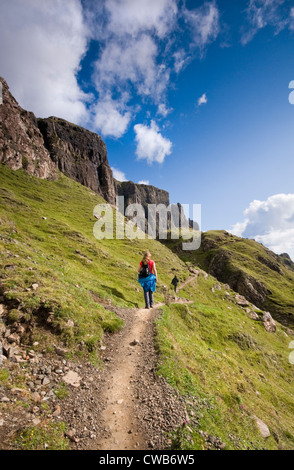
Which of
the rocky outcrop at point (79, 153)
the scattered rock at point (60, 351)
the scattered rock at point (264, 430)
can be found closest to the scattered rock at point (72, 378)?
the scattered rock at point (60, 351)

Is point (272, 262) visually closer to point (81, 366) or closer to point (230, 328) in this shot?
point (230, 328)

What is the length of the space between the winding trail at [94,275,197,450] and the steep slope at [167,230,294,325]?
430ft

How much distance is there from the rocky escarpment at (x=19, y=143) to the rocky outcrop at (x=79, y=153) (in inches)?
905

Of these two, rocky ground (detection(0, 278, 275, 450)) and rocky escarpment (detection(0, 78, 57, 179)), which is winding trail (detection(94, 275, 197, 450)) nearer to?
rocky ground (detection(0, 278, 275, 450))

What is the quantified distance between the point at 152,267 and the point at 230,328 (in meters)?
17.2

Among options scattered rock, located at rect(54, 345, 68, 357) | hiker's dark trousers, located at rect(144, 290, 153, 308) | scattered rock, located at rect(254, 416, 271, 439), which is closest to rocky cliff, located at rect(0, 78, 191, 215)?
hiker's dark trousers, located at rect(144, 290, 153, 308)

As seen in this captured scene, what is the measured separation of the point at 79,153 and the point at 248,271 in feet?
502

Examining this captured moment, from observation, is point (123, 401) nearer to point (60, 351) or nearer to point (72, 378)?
point (72, 378)

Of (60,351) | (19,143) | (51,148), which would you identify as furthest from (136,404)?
(51,148)

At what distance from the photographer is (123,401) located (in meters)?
7.74

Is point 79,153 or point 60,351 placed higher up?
point 79,153

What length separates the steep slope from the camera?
403 feet

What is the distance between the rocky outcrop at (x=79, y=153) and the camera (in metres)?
134

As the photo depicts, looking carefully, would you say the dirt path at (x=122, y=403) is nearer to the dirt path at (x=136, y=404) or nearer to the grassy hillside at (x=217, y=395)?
the dirt path at (x=136, y=404)
